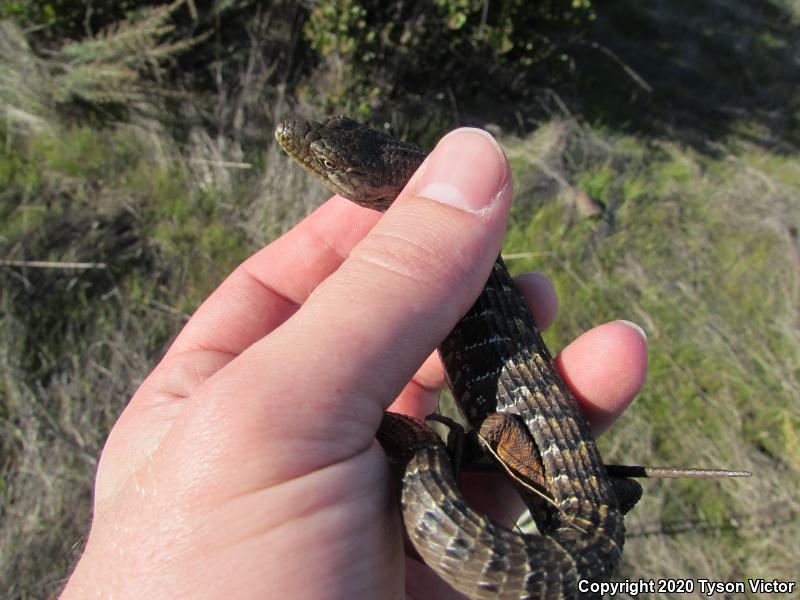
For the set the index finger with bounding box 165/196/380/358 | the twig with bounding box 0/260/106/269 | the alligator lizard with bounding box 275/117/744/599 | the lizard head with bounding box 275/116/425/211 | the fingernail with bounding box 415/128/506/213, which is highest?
the fingernail with bounding box 415/128/506/213

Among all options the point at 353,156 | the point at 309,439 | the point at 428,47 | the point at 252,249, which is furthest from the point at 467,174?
the point at 428,47

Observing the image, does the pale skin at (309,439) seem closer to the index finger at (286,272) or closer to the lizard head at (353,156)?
the lizard head at (353,156)

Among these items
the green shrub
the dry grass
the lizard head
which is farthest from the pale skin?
the green shrub

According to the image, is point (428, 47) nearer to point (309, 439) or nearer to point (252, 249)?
point (252, 249)

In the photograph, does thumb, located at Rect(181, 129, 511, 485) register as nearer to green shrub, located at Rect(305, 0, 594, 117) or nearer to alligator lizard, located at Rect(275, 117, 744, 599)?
alligator lizard, located at Rect(275, 117, 744, 599)

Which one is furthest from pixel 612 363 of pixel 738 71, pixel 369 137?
pixel 738 71

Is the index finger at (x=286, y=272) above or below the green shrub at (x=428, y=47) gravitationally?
below

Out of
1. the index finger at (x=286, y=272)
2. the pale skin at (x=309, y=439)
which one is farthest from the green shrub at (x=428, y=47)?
the pale skin at (x=309, y=439)
